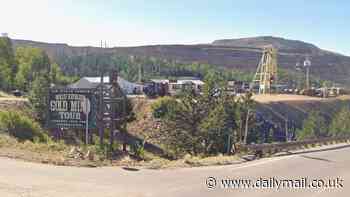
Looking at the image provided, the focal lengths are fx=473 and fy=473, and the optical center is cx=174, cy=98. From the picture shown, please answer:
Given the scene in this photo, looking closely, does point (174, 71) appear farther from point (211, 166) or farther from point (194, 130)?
point (211, 166)

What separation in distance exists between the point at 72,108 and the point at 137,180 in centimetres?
814

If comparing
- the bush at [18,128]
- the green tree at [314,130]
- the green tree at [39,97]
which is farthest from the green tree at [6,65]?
the bush at [18,128]

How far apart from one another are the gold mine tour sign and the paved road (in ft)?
16.4

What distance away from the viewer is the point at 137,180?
13.0 meters

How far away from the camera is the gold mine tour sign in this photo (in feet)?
64.9

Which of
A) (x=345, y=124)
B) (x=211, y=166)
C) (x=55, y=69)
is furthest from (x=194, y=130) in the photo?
(x=55, y=69)

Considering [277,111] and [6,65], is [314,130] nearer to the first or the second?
[277,111]

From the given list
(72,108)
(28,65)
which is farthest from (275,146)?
Result: (28,65)

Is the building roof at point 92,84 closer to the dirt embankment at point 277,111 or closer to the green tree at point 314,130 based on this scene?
the dirt embankment at point 277,111

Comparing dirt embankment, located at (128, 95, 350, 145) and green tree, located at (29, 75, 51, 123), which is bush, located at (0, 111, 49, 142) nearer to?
green tree, located at (29, 75, 51, 123)

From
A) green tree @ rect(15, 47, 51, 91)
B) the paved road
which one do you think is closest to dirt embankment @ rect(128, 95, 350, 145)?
green tree @ rect(15, 47, 51, 91)

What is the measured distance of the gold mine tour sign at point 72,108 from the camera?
1978 centimetres

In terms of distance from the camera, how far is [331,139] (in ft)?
99.6

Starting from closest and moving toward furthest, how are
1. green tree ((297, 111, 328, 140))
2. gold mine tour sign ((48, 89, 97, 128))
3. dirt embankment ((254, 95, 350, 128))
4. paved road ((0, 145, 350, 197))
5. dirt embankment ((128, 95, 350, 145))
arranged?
paved road ((0, 145, 350, 197)), gold mine tour sign ((48, 89, 97, 128)), dirt embankment ((128, 95, 350, 145)), green tree ((297, 111, 328, 140)), dirt embankment ((254, 95, 350, 128))
